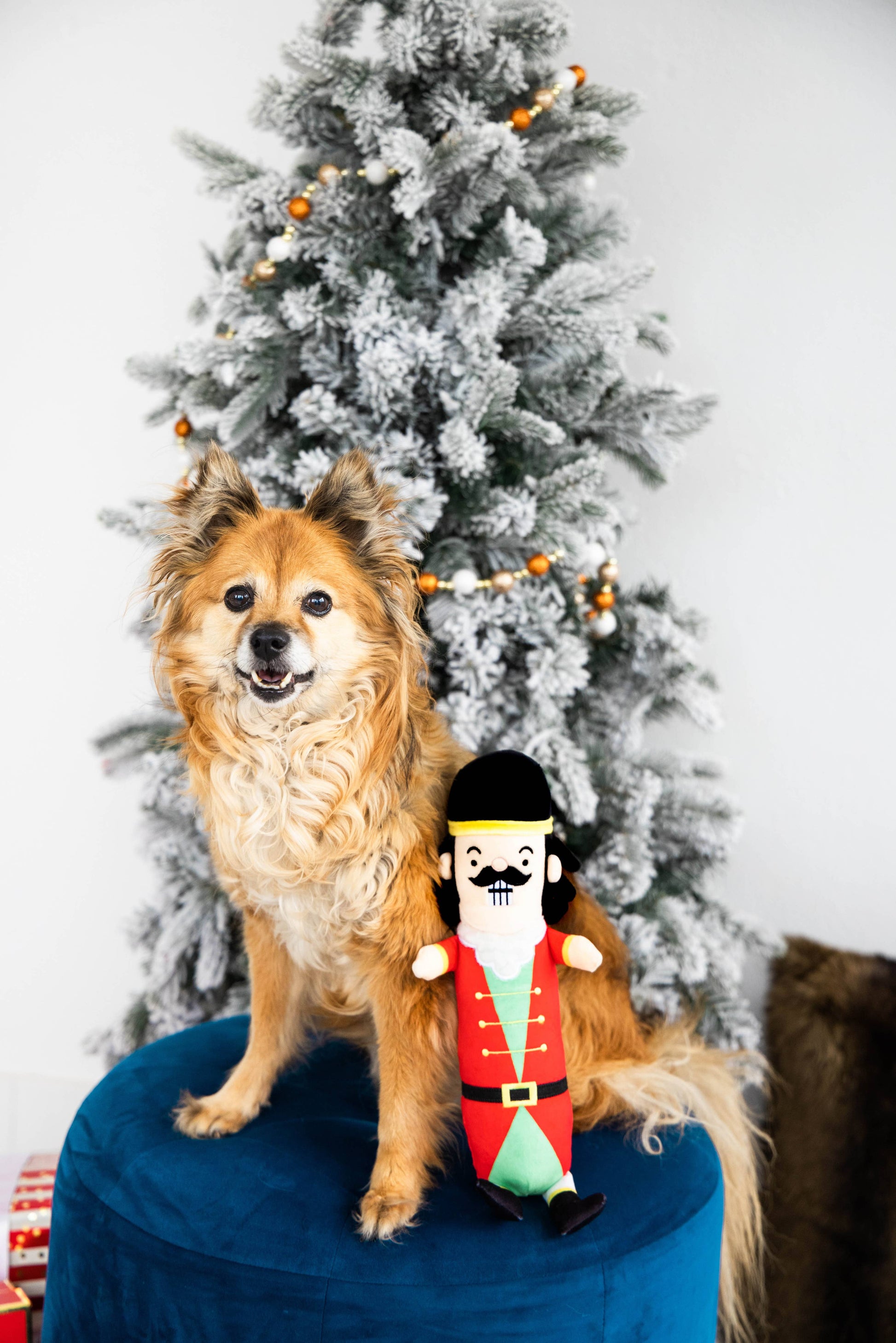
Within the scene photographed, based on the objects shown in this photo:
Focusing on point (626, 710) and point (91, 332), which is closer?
point (626, 710)

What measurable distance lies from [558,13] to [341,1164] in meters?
1.87

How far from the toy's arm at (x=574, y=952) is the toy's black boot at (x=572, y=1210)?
0.25 meters

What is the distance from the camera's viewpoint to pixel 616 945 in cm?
132

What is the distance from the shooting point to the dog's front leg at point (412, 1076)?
41.4 inches

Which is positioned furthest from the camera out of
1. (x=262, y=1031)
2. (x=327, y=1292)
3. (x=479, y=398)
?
(x=479, y=398)

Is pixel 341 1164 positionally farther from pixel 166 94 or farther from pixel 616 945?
pixel 166 94

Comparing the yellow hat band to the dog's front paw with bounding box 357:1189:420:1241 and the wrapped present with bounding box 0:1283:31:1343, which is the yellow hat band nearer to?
the dog's front paw with bounding box 357:1189:420:1241

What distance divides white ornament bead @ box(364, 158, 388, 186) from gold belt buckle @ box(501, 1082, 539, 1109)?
1421 mm

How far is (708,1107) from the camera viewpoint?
52.5 inches

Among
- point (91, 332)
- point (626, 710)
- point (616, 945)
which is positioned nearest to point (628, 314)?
point (626, 710)

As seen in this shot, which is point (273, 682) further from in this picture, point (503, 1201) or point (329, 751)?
point (503, 1201)

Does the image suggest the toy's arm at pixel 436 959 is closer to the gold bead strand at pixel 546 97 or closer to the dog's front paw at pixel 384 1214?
the dog's front paw at pixel 384 1214

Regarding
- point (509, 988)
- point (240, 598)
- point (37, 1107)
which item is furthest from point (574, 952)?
point (37, 1107)

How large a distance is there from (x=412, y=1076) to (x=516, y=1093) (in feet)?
0.53
